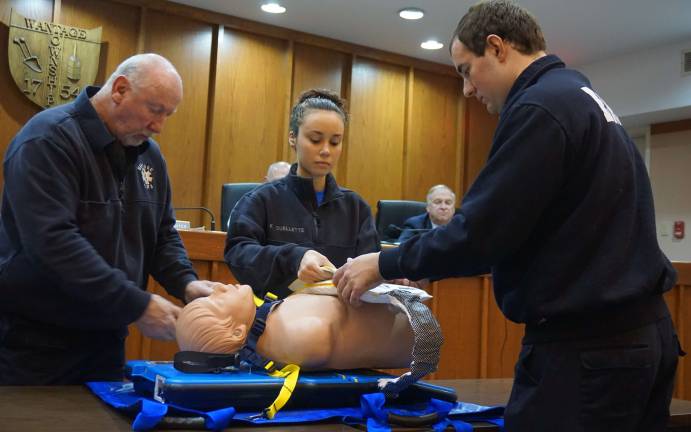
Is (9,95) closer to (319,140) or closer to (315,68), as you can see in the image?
(315,68)

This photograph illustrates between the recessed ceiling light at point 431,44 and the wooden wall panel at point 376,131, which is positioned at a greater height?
the recessed ceiling light at point 431,44

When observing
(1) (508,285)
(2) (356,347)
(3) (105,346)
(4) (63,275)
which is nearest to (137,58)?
(4) (63,275)

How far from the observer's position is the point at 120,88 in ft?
5.83

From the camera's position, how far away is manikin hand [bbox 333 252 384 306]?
1486 mm

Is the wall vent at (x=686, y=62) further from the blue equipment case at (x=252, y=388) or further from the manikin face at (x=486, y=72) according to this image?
the blue equipment case at (x=252, y=388)

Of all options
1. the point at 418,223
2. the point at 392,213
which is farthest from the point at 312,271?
the point at 392,213

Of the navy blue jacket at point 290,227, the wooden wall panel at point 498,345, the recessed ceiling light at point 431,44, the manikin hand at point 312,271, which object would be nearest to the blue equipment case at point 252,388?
the manikin hand at point 312,271

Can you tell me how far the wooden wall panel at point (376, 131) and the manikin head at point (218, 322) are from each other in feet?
18.5

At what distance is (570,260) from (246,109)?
223 inches

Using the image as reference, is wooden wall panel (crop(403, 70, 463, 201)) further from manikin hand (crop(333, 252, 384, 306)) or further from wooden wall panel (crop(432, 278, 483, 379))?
manikin hand (crop(333, 252, 384, 306))

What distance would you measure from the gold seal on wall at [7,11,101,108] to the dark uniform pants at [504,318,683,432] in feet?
17.0

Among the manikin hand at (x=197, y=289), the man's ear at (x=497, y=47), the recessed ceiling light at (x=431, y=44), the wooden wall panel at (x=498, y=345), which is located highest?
the recessed ceiling light at (x=431, y=44)

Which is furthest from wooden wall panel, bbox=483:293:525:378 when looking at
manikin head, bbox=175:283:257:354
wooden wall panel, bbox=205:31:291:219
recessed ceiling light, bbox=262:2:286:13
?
recessed ceiling light, bbox=262:2:286:13

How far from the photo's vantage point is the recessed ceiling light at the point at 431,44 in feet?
23.1
